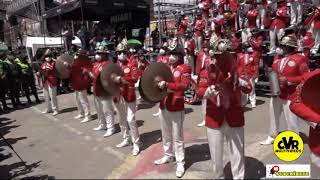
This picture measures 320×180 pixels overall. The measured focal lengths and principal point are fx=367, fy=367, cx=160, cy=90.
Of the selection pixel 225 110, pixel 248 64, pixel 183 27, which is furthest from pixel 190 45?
pixel 225 110

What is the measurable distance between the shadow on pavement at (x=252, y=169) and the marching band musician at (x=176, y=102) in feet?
2.50

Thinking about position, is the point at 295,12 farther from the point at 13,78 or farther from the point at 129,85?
the point at 13,78

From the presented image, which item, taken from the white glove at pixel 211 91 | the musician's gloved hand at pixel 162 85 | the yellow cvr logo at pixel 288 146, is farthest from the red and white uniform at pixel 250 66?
the white glove at pixel 211 91

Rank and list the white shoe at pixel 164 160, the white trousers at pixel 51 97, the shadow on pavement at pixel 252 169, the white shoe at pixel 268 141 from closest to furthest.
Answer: the shadow on pavement at pixel 252 169 < the white shoe at pixel 164 160 < the white shoe at pixel 268 141 < the white trousers at pixel 51 97

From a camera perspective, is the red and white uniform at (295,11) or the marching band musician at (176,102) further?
the red and white uniform at (295,11)

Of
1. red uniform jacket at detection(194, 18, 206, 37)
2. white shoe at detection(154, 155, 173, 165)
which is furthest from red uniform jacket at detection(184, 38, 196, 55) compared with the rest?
white shoe at detection(154, 155, 173, 165)

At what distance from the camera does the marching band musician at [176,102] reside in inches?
243

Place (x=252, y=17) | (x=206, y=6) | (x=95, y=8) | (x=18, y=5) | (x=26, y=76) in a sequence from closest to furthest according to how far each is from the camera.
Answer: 1. (x=252, y=17)
2. (x=26, y=76)
3. (x=206, y=6)
4. (x=95, y=8)
5. (x=18, y=5)

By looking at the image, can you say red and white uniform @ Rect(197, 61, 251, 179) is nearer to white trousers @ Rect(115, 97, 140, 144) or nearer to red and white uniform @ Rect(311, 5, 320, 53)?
white trousers @ Rect(115, 97, 140, 144)

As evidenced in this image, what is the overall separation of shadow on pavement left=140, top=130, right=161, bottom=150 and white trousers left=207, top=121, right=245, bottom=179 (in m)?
2.85

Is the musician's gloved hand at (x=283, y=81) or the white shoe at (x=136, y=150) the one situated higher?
the musician's gloved hand at (x=283, y=81)

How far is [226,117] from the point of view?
5141 mm

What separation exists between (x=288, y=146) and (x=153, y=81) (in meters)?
2.45

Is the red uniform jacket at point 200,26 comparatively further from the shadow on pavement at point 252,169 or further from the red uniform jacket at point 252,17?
the shadow on pavement at point 252,169
